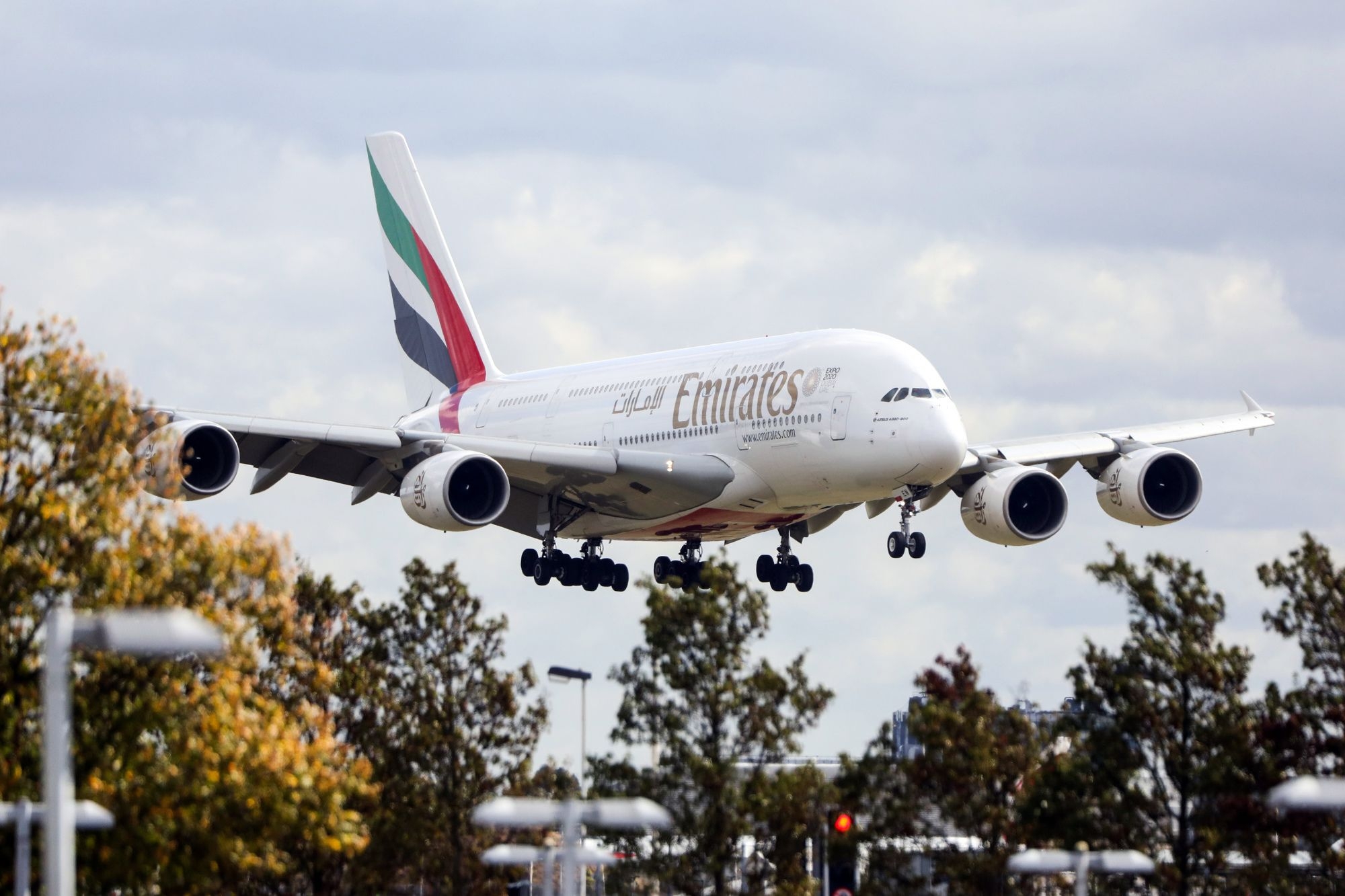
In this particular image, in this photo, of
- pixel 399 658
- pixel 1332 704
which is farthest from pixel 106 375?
pixel 1332 704

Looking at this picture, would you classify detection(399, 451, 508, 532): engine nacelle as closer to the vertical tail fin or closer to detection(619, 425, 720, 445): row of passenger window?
detection(619, 425, 720, 445): row of passenger window

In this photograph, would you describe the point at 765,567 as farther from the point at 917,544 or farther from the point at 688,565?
the point at 917,544

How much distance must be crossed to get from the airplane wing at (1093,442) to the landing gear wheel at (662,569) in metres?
9.03

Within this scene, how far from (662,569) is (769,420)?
10.2m

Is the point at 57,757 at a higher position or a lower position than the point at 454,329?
lower

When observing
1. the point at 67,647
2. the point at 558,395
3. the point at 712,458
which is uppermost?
the point at 558,395

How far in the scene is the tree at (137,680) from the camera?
29609 mm

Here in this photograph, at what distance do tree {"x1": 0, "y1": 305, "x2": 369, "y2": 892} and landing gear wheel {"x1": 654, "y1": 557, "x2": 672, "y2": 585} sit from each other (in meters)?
26.4

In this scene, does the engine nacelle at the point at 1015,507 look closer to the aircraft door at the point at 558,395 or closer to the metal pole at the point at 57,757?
the aircraft door at the point at 558,395

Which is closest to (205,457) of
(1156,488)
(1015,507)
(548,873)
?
(1015,507)

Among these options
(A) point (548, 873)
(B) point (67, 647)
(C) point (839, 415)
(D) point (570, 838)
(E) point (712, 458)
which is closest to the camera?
(B) point (67, 647)

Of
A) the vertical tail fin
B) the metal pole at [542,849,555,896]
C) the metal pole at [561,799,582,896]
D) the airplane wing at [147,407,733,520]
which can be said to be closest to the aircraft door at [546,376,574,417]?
the airplane wing at [147,407,733,520]

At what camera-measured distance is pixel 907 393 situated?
4678 cm

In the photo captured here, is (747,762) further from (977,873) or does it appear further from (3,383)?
(3,383)
